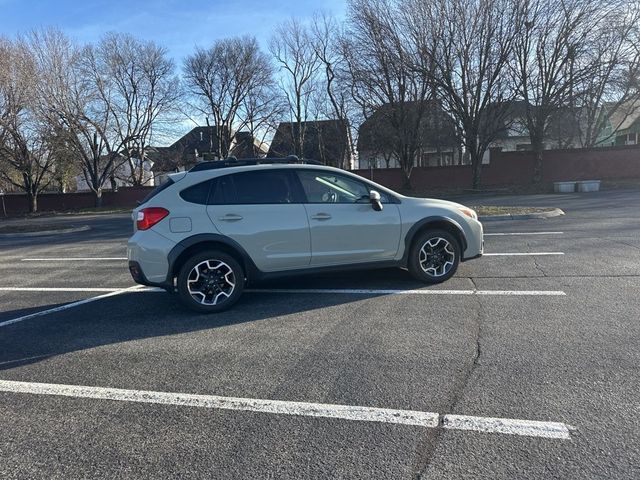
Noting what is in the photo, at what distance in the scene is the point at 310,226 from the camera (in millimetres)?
5812

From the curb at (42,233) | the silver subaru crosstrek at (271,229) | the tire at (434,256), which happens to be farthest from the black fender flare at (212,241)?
the curb at (42,233)

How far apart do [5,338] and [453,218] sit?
5689mm

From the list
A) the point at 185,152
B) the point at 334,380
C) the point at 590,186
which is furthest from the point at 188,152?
the point at 334,380

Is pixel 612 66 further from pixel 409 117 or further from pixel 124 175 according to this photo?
pixel 124 175

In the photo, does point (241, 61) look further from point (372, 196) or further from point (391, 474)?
point (391, 474)

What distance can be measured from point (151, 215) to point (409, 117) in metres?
27.1

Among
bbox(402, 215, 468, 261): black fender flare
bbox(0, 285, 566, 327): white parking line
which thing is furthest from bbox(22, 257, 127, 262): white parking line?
bbox(402, 215, 468, 261): black fender flare

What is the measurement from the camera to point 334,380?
366cm

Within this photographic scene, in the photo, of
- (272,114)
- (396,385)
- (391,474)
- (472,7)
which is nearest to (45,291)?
(396,385)

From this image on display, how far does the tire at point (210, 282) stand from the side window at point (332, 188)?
1.33 m

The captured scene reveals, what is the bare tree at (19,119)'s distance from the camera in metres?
27.3

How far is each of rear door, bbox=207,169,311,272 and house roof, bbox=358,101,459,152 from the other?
2576 cm

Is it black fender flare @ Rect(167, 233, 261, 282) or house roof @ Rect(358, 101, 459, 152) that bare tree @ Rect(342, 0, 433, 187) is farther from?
black fender flare @ Rect(167, 233, 261, 282)

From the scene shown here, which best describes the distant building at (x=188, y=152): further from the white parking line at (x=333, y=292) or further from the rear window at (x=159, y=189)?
the rear window at (x=159, y=189)
